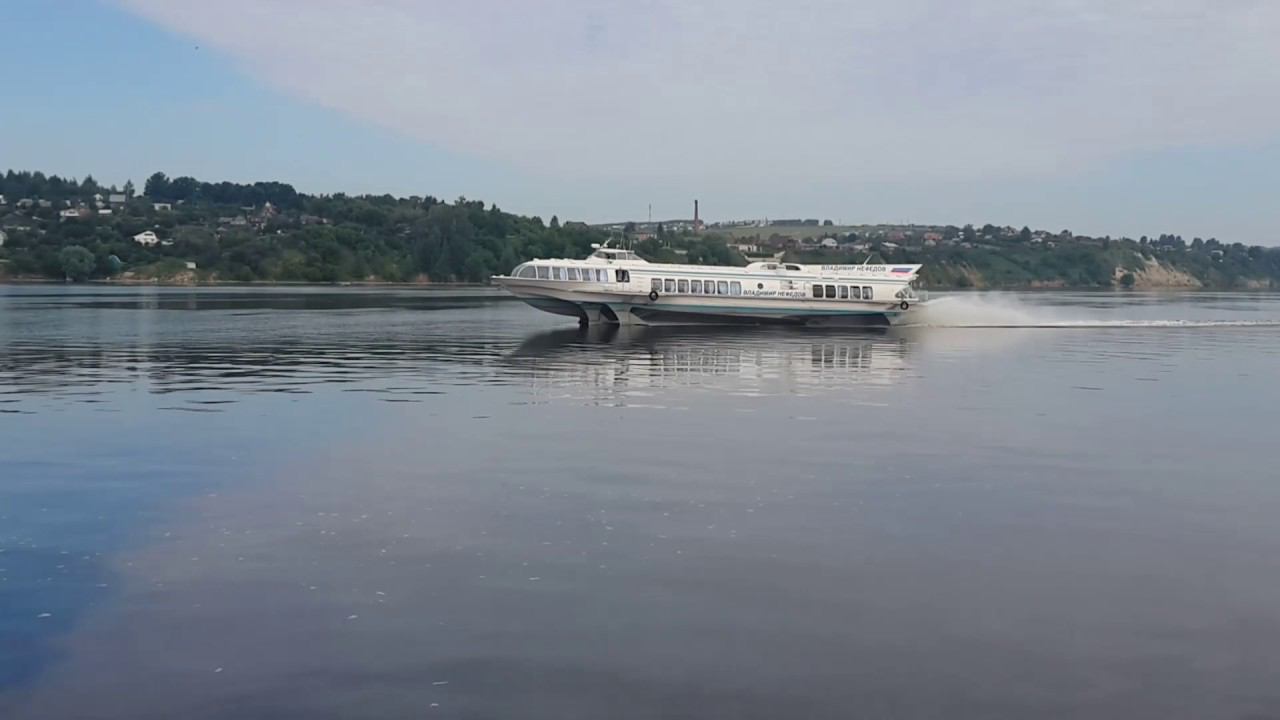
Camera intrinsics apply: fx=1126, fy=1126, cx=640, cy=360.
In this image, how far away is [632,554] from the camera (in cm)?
1577

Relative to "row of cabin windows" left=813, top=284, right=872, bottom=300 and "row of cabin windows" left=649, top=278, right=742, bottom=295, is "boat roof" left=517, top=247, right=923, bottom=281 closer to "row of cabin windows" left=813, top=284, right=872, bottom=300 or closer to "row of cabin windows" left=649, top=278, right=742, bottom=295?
"row of cabin windows" left=649, top=278, right=742, bottom=295

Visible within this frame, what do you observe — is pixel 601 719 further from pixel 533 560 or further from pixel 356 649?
pixel 533 560

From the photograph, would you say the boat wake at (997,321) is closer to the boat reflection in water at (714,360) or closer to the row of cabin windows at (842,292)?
the row of cabin windows at (842,292)

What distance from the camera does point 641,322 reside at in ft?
243

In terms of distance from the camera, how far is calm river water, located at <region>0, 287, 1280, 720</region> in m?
11.0

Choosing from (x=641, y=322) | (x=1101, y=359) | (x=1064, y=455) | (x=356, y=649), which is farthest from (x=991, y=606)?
(x=641, y=322)

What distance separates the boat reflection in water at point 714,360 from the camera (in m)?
40.3

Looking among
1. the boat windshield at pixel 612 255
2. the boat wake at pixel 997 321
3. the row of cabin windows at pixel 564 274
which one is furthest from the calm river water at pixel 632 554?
the boat wake at pixel 997 321

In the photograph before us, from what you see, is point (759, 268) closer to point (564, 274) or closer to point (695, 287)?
point (695, 287)

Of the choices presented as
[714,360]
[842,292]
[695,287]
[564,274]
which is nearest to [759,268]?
[695,287]

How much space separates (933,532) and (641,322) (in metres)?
57.3

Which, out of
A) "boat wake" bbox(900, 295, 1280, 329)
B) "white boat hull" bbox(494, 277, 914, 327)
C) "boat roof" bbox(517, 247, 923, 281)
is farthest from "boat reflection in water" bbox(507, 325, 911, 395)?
"boat wake" bbox(900, 295, 1280, 329)

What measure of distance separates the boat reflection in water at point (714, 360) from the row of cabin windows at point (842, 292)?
3405 millimetres

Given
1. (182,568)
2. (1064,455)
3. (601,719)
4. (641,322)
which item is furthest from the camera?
(641,322)
